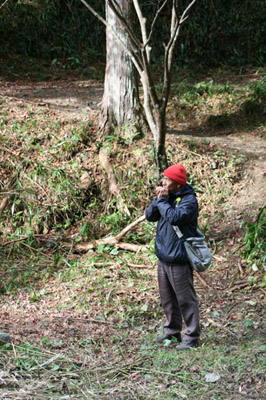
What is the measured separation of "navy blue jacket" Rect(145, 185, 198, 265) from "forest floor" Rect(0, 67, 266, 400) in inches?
33.1

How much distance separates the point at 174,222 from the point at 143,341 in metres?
1.32

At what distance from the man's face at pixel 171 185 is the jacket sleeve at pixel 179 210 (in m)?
0.11

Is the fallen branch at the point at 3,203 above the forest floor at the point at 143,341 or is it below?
above

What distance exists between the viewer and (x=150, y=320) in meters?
5.20

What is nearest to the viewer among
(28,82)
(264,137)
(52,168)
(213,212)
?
(213,212)

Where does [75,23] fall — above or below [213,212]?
above

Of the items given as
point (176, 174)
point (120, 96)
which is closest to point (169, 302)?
point (176, 174)

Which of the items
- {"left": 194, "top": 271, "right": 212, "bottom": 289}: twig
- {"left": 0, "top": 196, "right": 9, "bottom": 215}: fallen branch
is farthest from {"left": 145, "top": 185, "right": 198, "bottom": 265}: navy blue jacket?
{"left": 0, "top": 196, "right": 9, "bottom": 215}: fallen branch

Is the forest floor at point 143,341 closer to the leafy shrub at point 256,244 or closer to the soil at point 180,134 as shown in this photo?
the soil at point 180,134

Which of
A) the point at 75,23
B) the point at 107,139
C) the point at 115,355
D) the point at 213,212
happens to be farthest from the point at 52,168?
the point at 75,23

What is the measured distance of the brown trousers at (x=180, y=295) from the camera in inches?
164

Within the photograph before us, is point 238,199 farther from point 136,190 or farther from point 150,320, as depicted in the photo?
point 150,320

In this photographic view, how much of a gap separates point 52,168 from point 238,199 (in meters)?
2.90

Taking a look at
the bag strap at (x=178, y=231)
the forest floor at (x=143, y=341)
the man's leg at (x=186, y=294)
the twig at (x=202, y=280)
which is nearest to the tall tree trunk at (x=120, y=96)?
the forest floor at (x=143, y=341)
